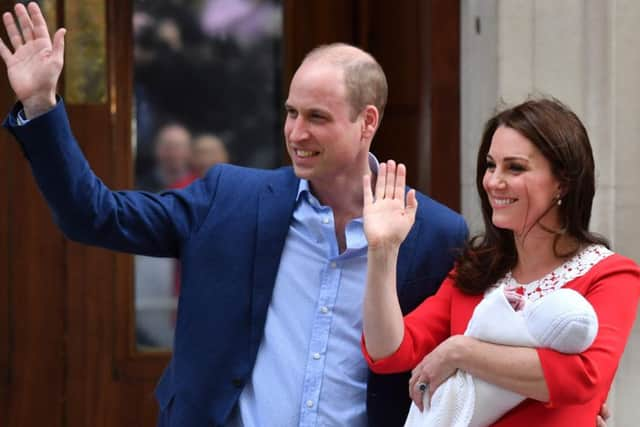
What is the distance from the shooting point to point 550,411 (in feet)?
8.96

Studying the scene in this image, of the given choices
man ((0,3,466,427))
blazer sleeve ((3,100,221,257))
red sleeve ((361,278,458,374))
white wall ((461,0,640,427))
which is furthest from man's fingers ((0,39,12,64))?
white wall ((461,0,640,427))

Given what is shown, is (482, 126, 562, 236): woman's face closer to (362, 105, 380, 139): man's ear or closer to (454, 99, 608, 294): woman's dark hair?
(454, 99, 608, 294): woman's dark hair

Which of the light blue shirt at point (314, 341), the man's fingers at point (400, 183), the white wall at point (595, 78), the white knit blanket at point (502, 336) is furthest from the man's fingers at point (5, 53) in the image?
the white wall at point (595, 78)

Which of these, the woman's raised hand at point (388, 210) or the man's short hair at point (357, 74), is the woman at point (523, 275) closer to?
the woman's raised hand at point (388, 210)

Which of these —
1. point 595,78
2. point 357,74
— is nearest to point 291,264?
point 357,74

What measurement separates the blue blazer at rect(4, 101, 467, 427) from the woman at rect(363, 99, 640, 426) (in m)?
0.22

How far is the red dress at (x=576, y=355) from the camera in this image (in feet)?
8.64

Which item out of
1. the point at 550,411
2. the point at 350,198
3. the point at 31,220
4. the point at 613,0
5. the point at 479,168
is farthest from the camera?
the point at 31,220

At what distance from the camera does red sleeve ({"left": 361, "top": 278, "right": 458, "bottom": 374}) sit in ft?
9.55

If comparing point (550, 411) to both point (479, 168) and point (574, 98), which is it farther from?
point (574, 98)

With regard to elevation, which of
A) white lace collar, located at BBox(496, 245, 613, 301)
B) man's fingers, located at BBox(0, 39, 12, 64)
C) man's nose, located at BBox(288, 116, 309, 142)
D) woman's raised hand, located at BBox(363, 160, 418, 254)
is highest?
man's fingers, located at BBox(0, 39, 12, 64)

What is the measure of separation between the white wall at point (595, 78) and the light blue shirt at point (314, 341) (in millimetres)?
1417

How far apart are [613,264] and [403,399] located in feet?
2.48

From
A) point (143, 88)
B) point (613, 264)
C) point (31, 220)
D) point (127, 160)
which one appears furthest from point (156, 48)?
point (613, 264)
